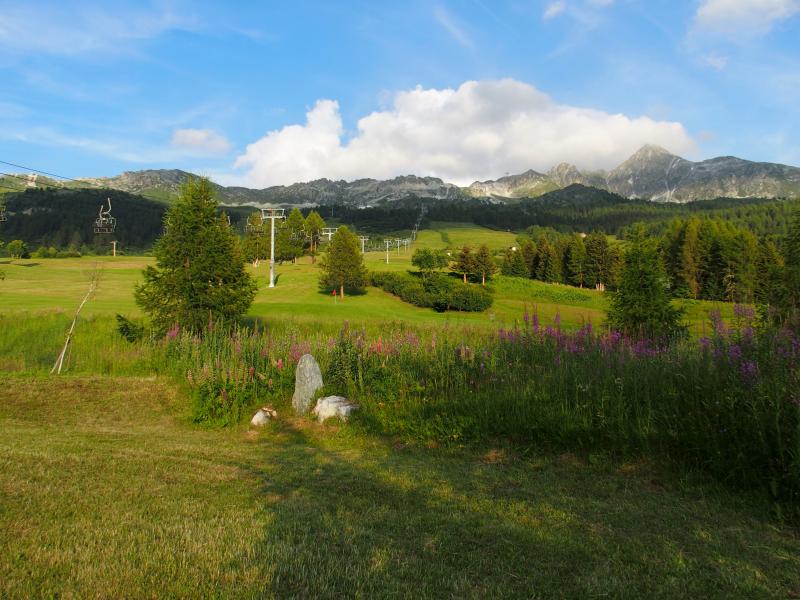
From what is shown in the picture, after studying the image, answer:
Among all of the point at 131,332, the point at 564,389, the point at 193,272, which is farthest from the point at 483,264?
Result: the point at 564,389

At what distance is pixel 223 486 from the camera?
575cm

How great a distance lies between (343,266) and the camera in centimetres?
5038

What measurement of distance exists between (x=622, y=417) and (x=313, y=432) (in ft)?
17.4

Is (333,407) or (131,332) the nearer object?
(333,407)

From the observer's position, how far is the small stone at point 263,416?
1029cm

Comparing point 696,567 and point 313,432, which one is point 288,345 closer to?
point 313,432

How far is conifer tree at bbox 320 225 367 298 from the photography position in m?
50.4

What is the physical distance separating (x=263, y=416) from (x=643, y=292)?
1540 cm

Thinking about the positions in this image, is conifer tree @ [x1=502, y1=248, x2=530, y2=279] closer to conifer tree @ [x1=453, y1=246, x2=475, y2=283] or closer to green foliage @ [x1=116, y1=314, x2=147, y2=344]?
conifer tree @ [x1=453, y1=246, x2=475, y2=283]

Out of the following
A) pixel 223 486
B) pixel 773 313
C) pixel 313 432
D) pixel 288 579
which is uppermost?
pixel 773 313

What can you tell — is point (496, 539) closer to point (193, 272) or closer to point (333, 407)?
point (333, 407)

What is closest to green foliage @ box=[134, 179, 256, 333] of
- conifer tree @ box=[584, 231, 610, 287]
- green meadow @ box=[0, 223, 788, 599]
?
green meadow @ box=[0, 223, 788, 599]

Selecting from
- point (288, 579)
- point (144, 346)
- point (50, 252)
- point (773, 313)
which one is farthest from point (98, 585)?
point (50, 252)

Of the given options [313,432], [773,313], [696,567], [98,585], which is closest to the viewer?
[98,585]
